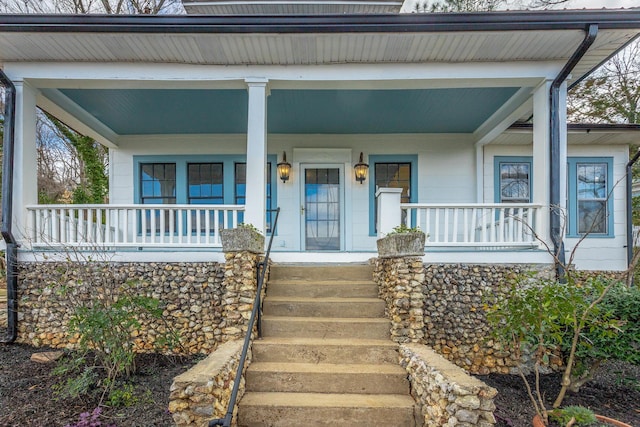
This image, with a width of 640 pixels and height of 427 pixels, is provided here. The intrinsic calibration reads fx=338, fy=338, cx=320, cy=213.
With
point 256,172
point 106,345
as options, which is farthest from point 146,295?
point 256,172

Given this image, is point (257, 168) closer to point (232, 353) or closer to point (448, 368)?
point (232, 353)

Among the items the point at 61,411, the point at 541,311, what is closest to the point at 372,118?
the point at 541,311

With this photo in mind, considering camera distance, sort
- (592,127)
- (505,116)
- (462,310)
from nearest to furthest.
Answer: (462,310) < (505,116) < (592,127)

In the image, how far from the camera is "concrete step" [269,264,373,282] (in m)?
4.39

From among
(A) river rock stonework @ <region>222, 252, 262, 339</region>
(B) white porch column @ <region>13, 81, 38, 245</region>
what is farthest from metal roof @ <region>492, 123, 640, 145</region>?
(B) white porch column @ <region>13, 81, 38, 245</region>

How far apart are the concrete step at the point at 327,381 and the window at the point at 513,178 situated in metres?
4.93

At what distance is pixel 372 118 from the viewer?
5953 millimetres

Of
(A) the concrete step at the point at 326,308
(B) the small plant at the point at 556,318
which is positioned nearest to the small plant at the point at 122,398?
(A) the concrete step at the point at 326,308

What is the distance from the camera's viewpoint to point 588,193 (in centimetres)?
652

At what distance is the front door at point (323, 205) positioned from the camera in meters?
6.66

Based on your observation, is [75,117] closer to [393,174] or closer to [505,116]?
[393,174]

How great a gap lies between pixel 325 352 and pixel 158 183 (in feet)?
16.8

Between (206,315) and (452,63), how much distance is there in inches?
177

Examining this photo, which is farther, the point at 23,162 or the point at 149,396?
the point at 23,162
